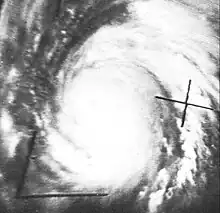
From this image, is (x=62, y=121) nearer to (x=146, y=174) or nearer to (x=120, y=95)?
(x=120, y=95)

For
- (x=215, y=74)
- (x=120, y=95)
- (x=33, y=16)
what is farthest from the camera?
(x=215, y=74)

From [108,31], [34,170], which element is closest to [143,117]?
[108,31]

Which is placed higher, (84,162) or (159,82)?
(159,82)

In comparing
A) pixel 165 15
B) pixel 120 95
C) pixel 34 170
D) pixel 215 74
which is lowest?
pixel 34 170

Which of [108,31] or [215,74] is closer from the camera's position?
[108,31]

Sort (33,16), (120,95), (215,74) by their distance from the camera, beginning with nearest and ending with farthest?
1. (33,16)
2. (120,95)
3. (215,74)

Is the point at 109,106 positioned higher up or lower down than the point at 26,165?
higher up
